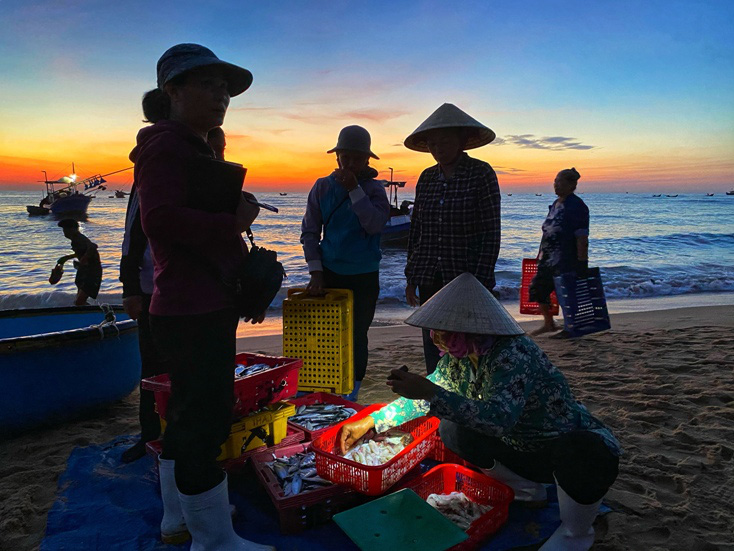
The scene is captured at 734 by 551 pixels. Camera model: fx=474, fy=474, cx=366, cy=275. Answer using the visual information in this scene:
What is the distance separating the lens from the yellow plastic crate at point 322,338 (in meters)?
3.67

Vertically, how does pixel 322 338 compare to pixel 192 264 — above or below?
below

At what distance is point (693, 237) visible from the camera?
23.6 metres

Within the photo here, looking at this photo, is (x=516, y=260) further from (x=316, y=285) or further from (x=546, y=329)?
(x=316, y=285)

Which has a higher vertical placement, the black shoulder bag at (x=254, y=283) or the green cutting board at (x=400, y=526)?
the black shoulder bag at (x=254, y=283)

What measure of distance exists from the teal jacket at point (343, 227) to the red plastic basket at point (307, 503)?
1.74m

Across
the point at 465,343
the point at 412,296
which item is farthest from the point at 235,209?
the point at 412,296

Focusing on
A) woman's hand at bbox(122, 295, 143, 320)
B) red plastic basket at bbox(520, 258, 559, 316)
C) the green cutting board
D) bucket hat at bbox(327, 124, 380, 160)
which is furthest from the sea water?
the green cutting board

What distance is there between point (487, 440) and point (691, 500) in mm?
1249

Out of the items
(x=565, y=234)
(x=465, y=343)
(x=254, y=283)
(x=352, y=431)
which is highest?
(x=565, y=234)

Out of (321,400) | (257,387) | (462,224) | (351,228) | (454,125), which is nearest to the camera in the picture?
(257,387)

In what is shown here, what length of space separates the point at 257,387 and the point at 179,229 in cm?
135

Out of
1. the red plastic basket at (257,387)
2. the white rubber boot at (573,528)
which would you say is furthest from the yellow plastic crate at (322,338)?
the white rubber boot at (573,528)

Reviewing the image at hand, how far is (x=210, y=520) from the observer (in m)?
1.95

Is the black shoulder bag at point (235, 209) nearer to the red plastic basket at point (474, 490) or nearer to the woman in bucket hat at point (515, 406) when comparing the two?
the woman in bucket hat at point (515, 406)
